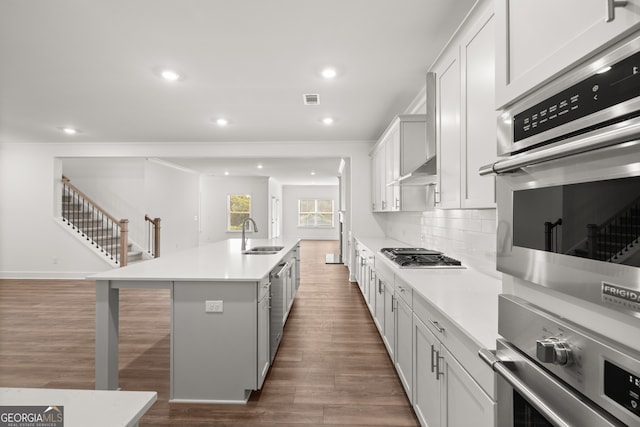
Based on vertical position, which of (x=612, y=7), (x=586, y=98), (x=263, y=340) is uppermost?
(x=612, y=7)

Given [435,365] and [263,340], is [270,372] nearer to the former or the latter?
[263,340]

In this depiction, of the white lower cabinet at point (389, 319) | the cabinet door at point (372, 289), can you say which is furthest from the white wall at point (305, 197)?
the white lower cabinet at point (389, 319)

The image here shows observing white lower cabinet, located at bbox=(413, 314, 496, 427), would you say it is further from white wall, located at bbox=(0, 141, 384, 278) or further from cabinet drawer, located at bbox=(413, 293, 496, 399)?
white wall, located at bbox=(0, 141, 384, 278)

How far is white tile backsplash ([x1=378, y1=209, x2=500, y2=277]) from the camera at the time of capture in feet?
7.78

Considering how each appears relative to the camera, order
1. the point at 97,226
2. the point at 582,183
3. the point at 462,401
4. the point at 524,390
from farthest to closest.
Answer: the point at 97,226, the point at 462,401, the point at 524,390, the point at 582,183

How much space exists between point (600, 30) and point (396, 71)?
2.80 m

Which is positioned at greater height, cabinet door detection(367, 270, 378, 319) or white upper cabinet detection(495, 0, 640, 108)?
white upper cabinet detection(495, 0, 640, 108)

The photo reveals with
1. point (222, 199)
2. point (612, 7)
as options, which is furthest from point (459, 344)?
point (222, 199)

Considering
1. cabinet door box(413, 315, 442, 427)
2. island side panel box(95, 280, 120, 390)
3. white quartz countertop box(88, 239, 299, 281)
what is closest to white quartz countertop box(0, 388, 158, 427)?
cabinet door box(413, 315, 442, 427)

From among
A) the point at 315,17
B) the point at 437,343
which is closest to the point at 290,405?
the point at 437,343

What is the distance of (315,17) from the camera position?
235 cm

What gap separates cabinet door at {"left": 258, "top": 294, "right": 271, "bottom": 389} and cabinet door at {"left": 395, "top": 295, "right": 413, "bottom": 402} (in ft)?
3.29

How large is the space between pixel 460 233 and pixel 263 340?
1874 millimetres

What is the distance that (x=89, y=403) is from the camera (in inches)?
29.6
